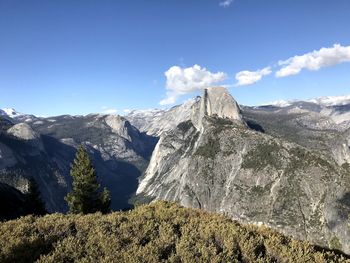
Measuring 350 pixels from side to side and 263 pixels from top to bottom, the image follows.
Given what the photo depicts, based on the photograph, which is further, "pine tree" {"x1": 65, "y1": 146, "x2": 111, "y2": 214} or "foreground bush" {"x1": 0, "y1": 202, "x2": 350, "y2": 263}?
"pine tree" {"x1": 65, "y1": 146, "x2": 111, "y2": 214}

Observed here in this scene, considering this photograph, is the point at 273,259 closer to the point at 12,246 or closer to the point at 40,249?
the point at 40,249

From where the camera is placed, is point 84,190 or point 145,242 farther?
point 84,190

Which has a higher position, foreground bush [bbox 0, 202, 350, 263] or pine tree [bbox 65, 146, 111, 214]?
foreground bush [bbox 0, 202, 350, 263]

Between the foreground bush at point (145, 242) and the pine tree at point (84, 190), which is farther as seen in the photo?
the pine tree at point (84, 190)

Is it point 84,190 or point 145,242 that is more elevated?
point 145,242
